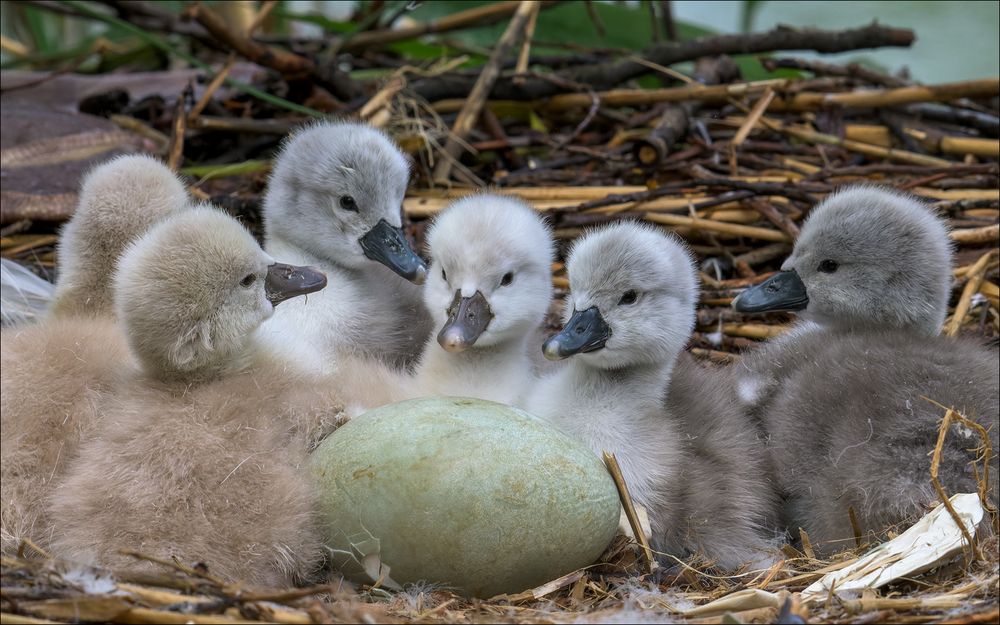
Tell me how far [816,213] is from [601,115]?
130cm

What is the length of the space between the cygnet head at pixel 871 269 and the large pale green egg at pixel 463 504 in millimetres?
921

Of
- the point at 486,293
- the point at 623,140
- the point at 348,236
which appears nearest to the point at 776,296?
the point at 486,293

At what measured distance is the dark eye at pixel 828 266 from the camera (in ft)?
9.19

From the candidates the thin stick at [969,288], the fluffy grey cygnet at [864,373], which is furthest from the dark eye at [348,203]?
the thin stick at [969,288]

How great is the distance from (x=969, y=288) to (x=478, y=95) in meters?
1.66

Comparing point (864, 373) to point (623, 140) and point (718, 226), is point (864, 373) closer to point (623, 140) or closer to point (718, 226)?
point (718, 226)

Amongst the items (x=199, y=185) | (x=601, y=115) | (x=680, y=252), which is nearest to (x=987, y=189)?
(x=601, y=115)

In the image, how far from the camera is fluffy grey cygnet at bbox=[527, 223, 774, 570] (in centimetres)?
228

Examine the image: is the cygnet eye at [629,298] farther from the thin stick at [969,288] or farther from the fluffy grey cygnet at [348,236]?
the thin stick at [969,288]

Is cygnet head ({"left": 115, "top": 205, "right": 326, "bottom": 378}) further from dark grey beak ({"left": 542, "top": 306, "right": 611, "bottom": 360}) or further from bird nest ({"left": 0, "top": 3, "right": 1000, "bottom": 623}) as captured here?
bird nest ({"left": 0, "top": 3, "right": 1000, "bottom": 623})

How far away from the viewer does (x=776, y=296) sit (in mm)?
2803

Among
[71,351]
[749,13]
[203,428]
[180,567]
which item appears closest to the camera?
[180,567]

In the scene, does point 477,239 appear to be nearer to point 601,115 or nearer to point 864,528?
point 864,528

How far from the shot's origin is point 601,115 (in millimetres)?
3971
